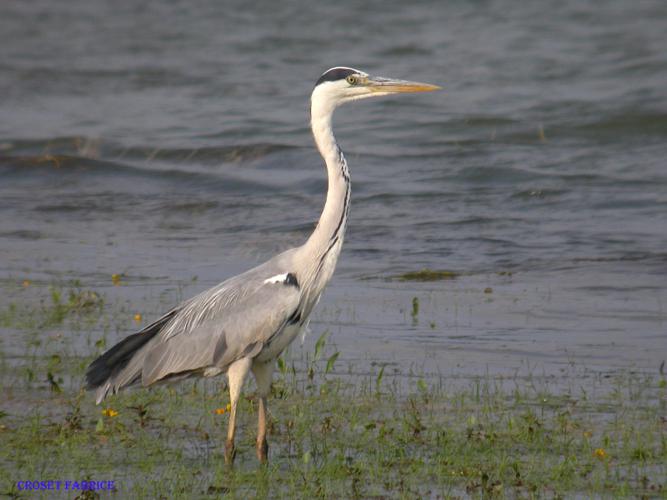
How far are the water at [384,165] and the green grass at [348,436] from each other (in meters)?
0.71

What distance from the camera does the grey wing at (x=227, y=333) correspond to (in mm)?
6359

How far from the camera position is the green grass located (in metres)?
5.54

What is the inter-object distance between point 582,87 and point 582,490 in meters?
15.6

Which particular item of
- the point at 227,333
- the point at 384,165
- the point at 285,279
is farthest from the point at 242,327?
the point at 384,165

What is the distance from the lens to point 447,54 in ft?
75.9

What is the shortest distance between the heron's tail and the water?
1.75m

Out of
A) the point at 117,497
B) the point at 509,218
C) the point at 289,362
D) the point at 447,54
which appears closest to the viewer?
the point at 117,497

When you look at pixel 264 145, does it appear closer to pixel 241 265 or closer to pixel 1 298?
pixel 241 265

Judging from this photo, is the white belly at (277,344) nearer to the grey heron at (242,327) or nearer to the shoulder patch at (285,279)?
the grey heron at (242,327)

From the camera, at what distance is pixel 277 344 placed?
21.3 ft

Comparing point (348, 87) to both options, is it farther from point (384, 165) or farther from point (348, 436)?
point (384, 165)

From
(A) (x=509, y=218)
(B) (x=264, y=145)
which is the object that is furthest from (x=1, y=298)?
(B) (x=264, y=145)

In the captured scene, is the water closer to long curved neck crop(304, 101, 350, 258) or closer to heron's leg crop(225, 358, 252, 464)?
long curved neck crop(304, 101, 350, 258)

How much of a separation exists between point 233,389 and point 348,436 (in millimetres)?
652
